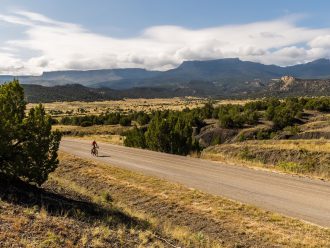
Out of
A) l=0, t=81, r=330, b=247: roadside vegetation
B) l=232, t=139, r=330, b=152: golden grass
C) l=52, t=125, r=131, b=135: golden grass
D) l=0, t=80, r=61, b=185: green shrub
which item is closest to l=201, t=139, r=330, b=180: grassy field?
l=232, t=139, r=330, b=152: golden grass

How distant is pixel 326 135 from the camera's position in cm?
4500

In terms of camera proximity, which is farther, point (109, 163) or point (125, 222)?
point (109, 163)

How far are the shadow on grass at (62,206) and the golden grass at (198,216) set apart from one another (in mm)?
1154

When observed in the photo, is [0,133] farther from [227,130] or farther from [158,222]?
[227,130]

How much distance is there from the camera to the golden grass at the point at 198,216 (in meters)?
13.6

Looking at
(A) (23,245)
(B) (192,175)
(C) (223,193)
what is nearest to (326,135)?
(B) (192,175)

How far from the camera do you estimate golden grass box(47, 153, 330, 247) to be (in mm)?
13597

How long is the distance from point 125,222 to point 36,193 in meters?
4.33

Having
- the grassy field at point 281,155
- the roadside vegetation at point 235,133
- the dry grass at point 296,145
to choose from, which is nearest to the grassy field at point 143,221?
the roadside vegetation at point 235,133

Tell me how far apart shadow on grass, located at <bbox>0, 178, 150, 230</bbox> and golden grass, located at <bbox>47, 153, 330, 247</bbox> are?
1.15 meters

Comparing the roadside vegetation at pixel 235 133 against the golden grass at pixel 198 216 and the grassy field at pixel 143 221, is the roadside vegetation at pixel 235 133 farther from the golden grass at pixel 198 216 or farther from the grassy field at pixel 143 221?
the grassy field at pixel 143 221

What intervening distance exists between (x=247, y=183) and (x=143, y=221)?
8.08 meters

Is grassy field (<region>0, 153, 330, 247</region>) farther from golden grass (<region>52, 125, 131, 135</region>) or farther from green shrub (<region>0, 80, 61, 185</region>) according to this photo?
golden grass (<region>52, 125, 131, 135</region>)

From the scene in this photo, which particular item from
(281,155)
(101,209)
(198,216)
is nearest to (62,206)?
(101,209)
